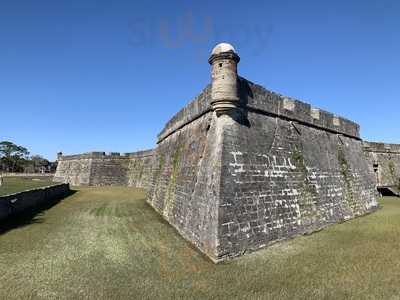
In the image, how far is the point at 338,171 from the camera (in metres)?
14.3

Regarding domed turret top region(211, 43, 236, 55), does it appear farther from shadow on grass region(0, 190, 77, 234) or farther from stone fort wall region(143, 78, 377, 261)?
shadow on grass region(0, 190, 77, 234)

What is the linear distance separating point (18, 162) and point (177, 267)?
262 feet

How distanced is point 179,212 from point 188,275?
14.7 ft

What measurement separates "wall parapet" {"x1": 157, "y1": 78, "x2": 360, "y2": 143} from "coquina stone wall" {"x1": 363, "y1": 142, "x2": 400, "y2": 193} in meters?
12.7

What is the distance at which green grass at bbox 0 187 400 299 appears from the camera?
215 inches

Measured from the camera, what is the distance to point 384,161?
92.1ft

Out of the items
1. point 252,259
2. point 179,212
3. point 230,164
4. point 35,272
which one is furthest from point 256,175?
point 35,272

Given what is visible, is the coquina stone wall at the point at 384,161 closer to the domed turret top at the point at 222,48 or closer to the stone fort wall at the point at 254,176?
the stone fort wall at the point at 254,176

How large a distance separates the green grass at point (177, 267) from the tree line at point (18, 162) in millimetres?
72438

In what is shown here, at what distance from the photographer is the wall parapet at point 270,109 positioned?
32.8 ft

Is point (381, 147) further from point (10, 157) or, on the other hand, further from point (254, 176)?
point (10, 157)

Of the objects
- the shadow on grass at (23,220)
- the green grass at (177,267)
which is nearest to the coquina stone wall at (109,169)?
the shadow on grass at (23,220)

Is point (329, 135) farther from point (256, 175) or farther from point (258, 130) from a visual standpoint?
point (256, 175)

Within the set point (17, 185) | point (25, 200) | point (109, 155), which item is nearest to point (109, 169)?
point (109, 155)
